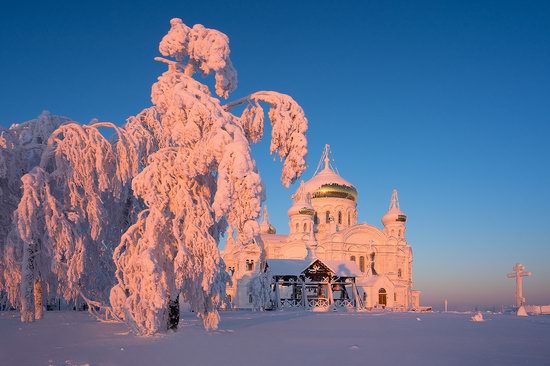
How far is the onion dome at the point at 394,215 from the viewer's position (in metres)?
63.6

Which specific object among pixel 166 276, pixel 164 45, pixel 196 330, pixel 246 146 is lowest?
pixel 196 330

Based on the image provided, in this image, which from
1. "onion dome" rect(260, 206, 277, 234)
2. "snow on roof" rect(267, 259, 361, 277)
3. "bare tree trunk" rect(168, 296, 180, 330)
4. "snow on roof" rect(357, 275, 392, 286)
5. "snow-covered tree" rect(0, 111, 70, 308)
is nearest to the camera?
"bare tree trunk" rect(168, 296, 180, 330)

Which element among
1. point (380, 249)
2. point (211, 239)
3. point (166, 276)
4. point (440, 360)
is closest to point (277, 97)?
point (211, 239)

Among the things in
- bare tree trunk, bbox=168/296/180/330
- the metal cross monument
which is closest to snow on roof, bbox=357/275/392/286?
the metal cross monument

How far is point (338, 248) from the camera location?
5844 centimetres

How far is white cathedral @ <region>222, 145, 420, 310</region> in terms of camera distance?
162ft

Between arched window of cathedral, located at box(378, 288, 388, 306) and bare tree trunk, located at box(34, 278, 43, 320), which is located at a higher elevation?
bare tree trunk, located at box(34, 278, 43, 320)

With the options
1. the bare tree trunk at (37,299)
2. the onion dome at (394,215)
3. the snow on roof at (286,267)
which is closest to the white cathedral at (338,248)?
the onion dome at (394,215)

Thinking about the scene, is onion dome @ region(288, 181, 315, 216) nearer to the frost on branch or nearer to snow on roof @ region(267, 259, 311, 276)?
snow on roof @ region(267, 259, 311, 276)

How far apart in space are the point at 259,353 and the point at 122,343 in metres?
3.58

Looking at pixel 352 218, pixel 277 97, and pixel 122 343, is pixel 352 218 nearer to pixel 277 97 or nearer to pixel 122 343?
pixel 277 97

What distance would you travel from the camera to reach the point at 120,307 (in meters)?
14.5

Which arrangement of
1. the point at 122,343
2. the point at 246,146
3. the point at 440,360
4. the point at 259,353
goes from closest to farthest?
the point at 440,360, the point at 259,353, the point at 122,343, the point at 246,146

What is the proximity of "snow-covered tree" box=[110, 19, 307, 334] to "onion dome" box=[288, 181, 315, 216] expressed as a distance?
4339 cm
